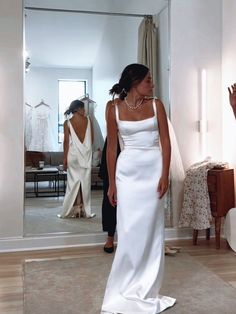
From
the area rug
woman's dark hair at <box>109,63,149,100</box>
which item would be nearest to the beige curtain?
woman's dark hair at <box>109,63,149,100</box>

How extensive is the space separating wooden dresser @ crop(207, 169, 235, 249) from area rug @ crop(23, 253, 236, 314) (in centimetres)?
51

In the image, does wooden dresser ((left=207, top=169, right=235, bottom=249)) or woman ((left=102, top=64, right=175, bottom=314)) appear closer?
woman ((left=102, top=64, right=175, bottom=314))

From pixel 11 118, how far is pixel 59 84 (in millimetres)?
549

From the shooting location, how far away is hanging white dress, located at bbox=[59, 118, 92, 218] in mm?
3785

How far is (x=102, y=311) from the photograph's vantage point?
2219mm

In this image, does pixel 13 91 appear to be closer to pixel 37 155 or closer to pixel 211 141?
pixel 37 155

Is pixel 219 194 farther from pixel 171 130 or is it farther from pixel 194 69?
pixel 194 69

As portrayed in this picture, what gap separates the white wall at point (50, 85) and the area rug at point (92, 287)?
114cm

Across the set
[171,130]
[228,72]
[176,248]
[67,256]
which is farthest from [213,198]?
[67,256]

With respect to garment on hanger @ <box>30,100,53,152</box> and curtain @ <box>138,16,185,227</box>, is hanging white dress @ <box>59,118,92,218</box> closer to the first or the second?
garment on hanger @ <box>30,100,53,152</box>

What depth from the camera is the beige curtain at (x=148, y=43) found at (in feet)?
12.7

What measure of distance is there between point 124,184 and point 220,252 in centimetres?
165

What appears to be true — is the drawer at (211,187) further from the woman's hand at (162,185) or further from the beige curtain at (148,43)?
the woman's hand at (162,185)

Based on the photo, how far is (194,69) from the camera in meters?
3.95
